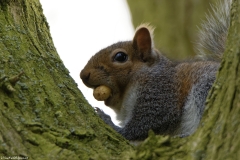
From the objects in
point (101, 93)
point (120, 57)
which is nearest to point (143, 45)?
point (120, 57)

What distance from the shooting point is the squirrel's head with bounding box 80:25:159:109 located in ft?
10.7

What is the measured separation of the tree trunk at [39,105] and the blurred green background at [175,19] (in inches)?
99.4

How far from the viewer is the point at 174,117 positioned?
3.07 m

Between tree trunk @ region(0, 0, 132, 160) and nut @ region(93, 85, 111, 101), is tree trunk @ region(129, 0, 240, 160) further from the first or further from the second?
nut @ region(93, 85, 111, 101)

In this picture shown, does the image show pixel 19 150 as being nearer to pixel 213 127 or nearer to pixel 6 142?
pixel 6 142

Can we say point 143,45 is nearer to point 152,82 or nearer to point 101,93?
point 152,82

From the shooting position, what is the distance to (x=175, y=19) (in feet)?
16.7

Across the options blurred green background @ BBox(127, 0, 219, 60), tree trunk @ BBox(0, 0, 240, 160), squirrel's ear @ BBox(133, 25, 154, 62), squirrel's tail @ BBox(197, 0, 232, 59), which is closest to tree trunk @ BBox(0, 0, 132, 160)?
tree trunk @ BBox(0, 0, 240, 160)

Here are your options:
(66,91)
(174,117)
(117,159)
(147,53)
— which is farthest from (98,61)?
(117,159)

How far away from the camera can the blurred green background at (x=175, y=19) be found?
489 centimetres

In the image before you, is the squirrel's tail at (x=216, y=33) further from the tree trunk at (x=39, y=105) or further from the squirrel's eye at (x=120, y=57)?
the tree trunk at (x=39, y=105)

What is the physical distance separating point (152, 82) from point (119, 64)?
29 centimetres

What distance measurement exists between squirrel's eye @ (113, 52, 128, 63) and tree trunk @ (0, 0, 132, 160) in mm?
899

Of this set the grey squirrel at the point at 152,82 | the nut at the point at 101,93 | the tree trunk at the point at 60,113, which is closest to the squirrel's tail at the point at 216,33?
the grey squirrel at the point at 152,82
